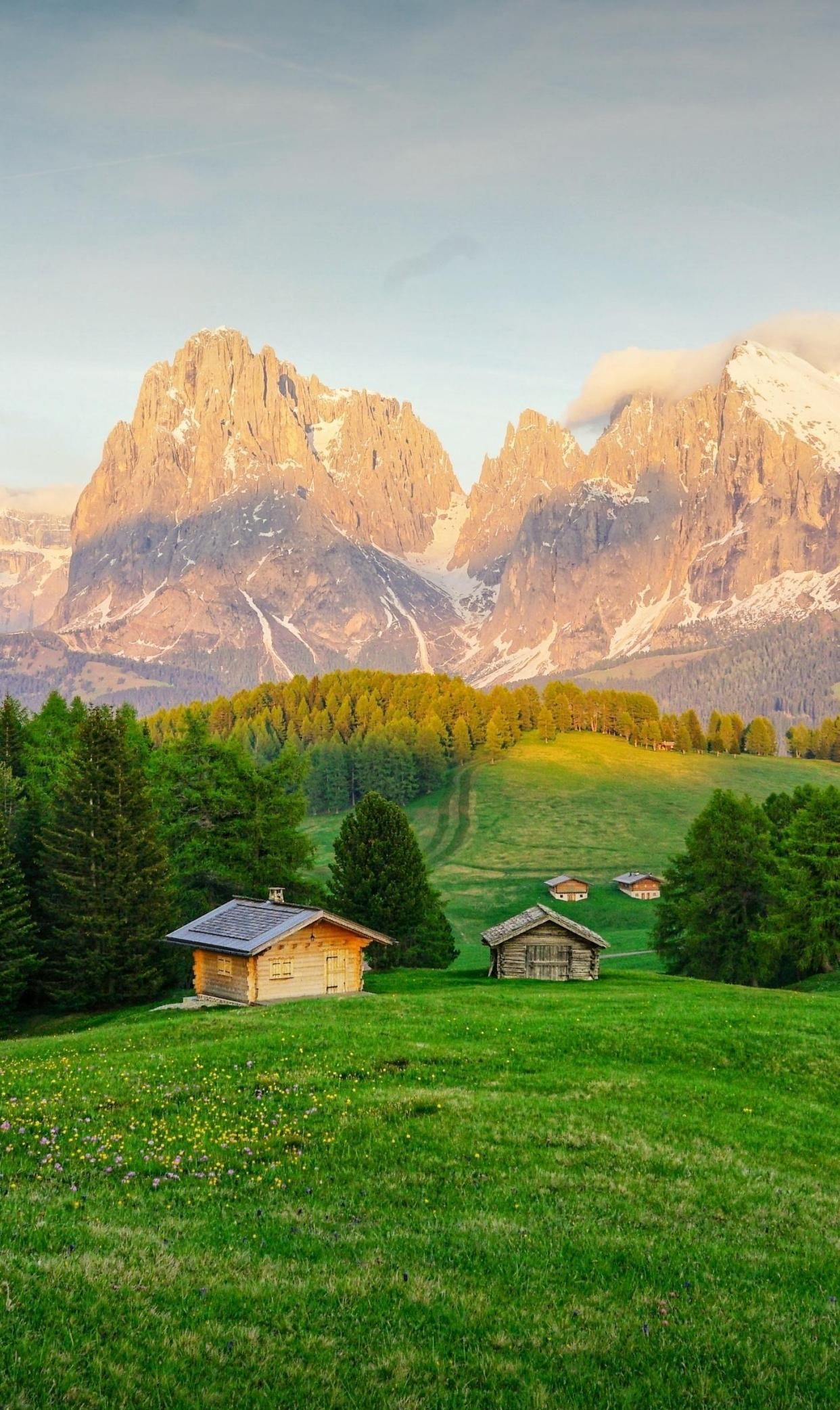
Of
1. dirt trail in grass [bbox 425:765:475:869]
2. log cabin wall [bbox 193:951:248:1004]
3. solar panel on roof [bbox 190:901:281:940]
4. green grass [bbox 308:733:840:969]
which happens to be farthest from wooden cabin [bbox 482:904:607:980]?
dirt trail in grass [bbox 425:765:475:869]

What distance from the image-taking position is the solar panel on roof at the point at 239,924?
51.6 m

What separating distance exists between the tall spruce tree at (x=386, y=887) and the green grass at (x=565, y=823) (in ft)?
56.1

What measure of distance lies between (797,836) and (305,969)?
1562 inches

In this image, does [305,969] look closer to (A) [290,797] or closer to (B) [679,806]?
(A) [290,797]

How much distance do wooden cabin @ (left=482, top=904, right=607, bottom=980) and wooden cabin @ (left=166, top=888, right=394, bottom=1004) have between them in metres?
14.2

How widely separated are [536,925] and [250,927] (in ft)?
70.4

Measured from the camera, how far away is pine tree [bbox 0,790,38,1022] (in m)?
55.2

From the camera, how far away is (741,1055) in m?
29.4

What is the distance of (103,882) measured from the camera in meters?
59.6

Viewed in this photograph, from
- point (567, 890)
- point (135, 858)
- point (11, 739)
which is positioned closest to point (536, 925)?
point (135, 858)

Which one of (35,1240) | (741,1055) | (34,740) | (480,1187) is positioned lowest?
(741,1055)

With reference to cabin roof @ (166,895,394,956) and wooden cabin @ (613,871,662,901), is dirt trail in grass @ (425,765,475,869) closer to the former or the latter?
wooden cabin @ (613,871,662,901)

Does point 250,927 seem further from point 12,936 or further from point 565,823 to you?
point 565,823

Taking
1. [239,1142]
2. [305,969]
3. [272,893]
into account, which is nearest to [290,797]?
[272,893]
